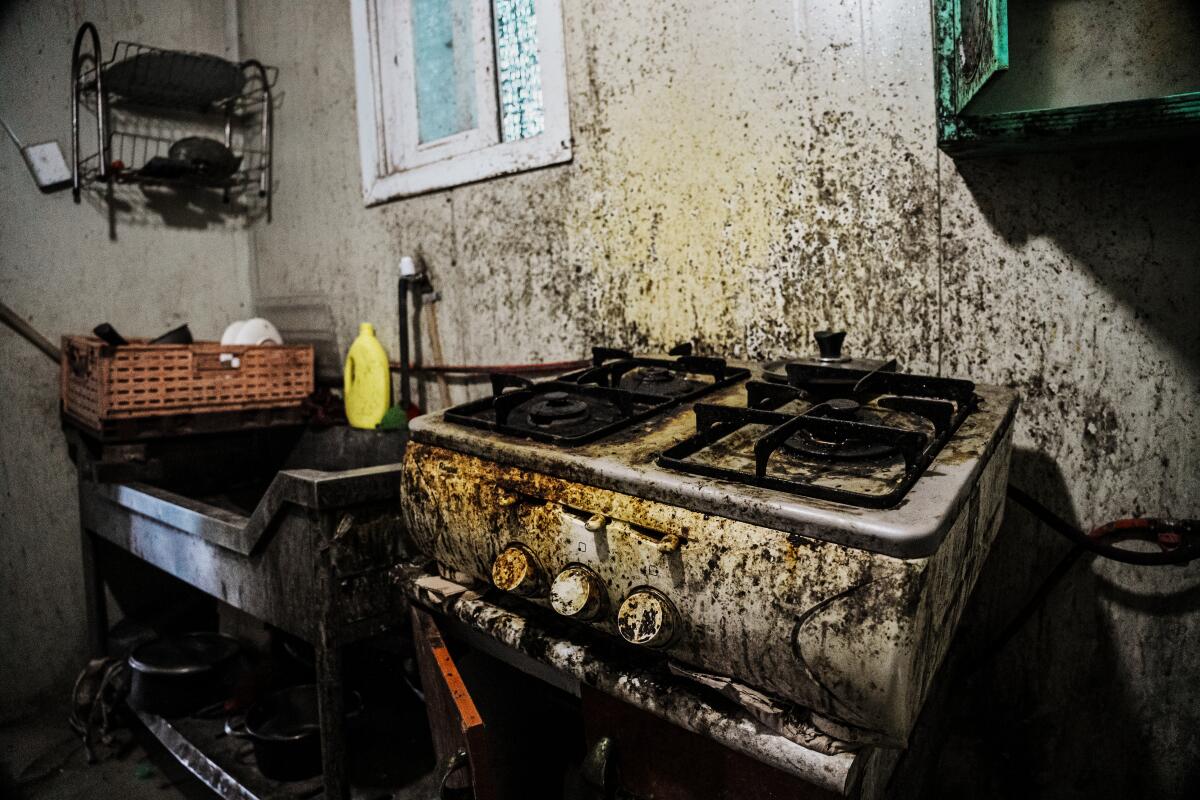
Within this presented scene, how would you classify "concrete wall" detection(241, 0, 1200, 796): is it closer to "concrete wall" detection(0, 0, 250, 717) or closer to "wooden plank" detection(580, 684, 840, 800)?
"wooden plank" detection(580, 684, 840, 800)

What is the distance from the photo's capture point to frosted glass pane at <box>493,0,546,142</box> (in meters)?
2.21

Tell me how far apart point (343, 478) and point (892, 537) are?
3.97 ft

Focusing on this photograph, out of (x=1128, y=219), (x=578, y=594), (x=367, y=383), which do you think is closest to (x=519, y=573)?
(x=578, y=594)

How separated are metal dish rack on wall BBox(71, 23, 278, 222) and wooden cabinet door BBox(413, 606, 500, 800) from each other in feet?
8.36

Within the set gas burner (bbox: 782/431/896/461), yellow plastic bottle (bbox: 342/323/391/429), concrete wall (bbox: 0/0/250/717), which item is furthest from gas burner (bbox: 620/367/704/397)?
concrete wall (bbox: 0/0/250/717)

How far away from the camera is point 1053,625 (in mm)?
1424

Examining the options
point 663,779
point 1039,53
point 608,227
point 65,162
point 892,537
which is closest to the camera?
point 892,537

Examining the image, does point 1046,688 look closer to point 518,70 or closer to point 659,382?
point 659,382

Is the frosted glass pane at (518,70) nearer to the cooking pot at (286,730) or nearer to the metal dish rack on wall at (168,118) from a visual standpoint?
the metal dish rack on wall at (168,118)

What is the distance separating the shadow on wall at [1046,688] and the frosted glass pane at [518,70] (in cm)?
179

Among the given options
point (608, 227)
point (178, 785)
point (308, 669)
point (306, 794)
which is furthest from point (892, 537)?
point (178, 785)

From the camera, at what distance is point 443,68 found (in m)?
Result: 2.54

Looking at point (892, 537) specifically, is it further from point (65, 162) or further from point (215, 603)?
point (65, 162)

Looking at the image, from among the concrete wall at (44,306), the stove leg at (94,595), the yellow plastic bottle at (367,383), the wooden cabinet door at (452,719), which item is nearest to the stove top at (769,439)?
the wooden cabinet door at (452,719)
